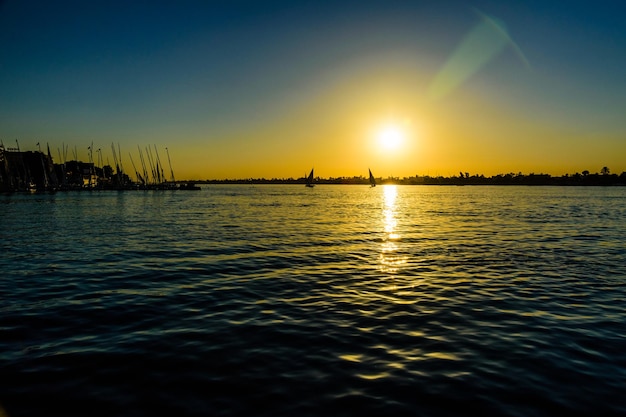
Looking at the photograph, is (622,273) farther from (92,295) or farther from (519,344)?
(92,295)

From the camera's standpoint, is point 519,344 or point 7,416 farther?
point 519,344

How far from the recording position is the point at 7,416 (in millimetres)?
7203

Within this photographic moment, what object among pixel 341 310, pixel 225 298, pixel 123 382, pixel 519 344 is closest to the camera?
pixel 123 382

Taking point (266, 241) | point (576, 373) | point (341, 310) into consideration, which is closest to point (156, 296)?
point (341, 310)

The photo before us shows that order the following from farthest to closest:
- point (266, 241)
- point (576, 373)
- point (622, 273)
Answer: point (266, 241) → point (622, 273) → point (576, 373)

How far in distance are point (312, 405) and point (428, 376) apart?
2807 millimetres

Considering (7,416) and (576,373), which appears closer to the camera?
(7,416)

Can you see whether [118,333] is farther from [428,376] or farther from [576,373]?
[576,373]

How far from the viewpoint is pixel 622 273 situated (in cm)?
2047

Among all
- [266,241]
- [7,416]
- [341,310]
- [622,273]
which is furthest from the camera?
[266,241]

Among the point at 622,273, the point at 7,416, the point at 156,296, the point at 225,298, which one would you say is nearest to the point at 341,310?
the point at 225,298

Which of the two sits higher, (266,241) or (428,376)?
(428,376)

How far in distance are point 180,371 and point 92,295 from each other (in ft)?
29.3

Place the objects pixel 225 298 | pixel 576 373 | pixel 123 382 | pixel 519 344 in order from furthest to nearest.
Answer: pixel 225 298 < pixel 519 344 < pixel 576 373 < pixel 123 382
